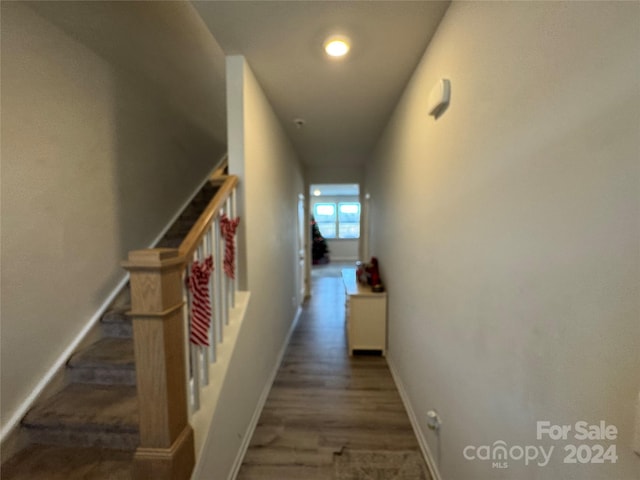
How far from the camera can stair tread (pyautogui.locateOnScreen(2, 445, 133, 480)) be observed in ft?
3.94

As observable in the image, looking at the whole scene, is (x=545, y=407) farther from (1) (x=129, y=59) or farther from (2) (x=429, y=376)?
(1) (x=129, y=59)

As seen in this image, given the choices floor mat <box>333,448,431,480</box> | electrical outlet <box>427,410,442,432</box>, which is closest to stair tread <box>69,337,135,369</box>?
floor mat <box>333,448,431,480</box>

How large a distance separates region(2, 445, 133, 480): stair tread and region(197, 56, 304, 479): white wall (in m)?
0.44

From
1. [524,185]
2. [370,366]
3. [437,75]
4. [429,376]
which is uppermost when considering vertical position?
[437,75]

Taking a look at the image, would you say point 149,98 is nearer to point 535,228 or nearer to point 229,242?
point 229,242

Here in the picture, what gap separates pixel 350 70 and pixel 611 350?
1.94 m

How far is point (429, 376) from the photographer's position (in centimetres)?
163

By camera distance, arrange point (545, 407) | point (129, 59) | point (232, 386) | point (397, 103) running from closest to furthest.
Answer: point (545, 407)
point (232, 386)
point (129, 59)
point (397, 103)

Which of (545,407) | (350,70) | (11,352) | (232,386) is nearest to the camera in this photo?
(545,407)

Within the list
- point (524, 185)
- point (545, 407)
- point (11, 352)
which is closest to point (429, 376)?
point (545, 407)

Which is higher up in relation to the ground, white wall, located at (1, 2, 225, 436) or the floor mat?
white wall, located at (1, 2, 225, 436)

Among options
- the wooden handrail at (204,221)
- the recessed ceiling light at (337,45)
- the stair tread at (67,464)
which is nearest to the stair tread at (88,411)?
the stair tread at (67,464)

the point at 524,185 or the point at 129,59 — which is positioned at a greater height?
the point at 129,59

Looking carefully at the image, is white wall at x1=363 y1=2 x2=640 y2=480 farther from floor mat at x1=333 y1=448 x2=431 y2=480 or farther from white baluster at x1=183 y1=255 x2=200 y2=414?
white baluster at x1=183 y1=255 x2=200 y2=414
